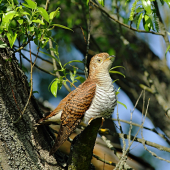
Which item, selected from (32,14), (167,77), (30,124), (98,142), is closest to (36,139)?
(30,124)

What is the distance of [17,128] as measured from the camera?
221cm

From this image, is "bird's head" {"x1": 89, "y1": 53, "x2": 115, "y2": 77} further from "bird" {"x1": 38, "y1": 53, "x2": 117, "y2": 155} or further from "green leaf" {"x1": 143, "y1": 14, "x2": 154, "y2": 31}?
"green leaf" {"x1": 143, "y1": 14, "x2": 154, "y2": 31}

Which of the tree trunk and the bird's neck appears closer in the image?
the tree trunk

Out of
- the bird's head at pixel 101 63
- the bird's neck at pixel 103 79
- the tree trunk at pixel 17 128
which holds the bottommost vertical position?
the tree trunk at pixel 17 128

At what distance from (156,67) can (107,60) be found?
2.57 m

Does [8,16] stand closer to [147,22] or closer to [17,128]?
[17,128]

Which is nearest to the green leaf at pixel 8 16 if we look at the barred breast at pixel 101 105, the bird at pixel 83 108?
the bird at pixel 83 108

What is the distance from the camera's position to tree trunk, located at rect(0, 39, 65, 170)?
2.09m

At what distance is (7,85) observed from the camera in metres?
2.17

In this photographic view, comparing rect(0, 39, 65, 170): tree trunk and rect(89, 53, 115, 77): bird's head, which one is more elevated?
rect(89, 53, 115, 77): bird's head

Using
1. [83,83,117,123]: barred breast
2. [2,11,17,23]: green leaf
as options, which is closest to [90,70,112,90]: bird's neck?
[83,83,117,123]: barred breast

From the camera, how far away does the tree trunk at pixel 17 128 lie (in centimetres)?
209

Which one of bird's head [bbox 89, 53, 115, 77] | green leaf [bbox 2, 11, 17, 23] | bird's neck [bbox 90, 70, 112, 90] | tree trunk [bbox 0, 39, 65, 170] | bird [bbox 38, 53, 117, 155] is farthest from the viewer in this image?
bird's head [bbox 89, 53, 115, 77]

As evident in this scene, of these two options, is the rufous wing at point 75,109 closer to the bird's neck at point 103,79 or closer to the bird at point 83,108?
the bird at point 83,108
